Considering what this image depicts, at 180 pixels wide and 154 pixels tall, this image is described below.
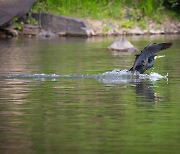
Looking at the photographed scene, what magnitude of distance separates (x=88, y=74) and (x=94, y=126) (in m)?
7.59

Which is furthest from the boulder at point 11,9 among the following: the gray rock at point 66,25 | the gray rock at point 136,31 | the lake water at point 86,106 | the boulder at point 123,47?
the lake water at point 86,106

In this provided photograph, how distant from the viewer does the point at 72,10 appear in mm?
37625

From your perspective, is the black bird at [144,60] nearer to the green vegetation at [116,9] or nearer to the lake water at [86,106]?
the lake water at [86,106]

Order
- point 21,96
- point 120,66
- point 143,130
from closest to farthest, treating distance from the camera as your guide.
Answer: point 143,130 < point 21,96 < point 120,66

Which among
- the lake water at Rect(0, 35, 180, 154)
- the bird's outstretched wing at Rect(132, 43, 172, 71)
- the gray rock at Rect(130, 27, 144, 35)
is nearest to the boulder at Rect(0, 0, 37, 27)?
the gray rock at Rect(130, 27, 144, 35)

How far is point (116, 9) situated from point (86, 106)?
25.0 metres

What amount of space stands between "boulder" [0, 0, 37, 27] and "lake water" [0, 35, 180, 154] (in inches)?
381

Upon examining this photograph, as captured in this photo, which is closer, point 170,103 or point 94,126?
point 94,126

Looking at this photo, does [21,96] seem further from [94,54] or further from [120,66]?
[94,54]

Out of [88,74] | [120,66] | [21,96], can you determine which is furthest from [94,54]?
[21,96]

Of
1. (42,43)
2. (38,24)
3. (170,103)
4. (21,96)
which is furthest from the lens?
(38,24)

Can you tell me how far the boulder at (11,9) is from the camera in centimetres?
3322

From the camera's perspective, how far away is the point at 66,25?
116ft

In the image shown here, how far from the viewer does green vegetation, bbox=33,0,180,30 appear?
122 ft
